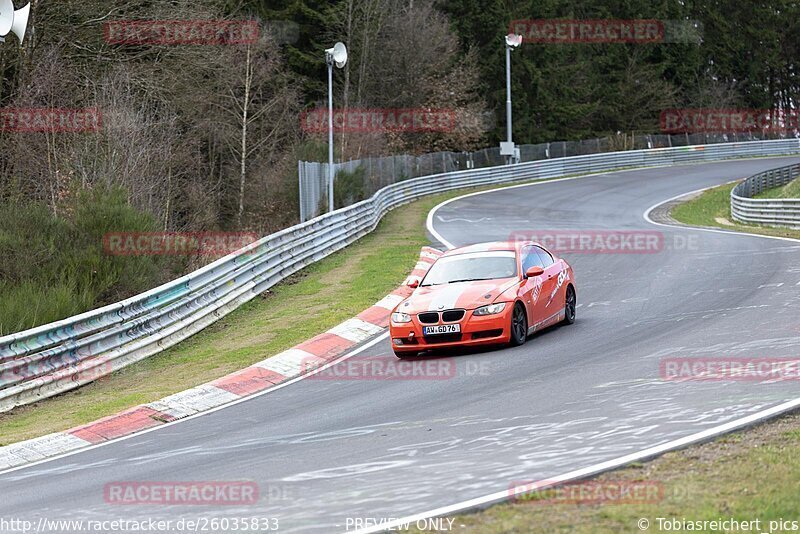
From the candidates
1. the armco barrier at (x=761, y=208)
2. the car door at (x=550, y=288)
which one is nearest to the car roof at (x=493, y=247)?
the car door at (x=550, y=288)

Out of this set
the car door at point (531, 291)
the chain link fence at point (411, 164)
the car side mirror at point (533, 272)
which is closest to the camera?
the car door at point (531, 291)

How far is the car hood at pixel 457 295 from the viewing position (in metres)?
14.3

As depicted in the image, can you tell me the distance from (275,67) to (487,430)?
4928 cm

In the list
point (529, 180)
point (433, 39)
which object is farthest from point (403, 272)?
point (433, 39)

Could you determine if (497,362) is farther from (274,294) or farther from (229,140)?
(229,140)

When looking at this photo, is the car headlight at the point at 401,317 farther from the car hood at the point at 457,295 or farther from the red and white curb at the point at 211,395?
the red and white curb at the point at 211,395

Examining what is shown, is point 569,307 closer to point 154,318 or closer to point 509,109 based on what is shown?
point 154,318

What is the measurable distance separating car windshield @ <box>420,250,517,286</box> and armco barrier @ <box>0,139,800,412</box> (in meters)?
4.48

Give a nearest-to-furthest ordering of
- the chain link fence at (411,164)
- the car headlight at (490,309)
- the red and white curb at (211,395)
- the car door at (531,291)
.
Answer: the red and white curb at (211,395)
the car headlight at (490,309)
the car door at (531,291)
the chain link fence at (411,164)

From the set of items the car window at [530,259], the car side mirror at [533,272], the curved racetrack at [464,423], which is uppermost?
the car window at [530,259]

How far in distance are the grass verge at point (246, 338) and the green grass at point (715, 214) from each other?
9.50 metres

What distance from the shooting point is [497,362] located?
43.9 ft

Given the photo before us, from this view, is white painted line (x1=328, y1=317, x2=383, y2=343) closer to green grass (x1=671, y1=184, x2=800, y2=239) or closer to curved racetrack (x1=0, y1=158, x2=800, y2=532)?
curved racetrack (x1=0, y1=158, x2=800, y2=532)

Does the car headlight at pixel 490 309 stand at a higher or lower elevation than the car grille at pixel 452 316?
higher
